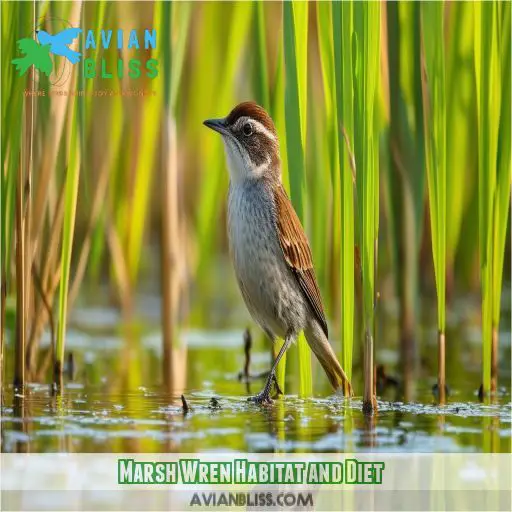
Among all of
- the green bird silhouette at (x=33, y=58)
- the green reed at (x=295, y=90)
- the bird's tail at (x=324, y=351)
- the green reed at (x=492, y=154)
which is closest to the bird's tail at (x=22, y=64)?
the green bird silhouette at (x=33, y=58)

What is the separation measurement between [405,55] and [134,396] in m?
3.16

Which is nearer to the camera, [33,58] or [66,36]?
[33,58]

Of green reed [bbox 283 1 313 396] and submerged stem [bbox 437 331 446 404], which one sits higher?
green reed [bbox 283 1 313 396]

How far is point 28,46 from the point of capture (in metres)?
6.01

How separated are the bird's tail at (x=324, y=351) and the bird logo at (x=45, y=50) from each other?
90.6 inches

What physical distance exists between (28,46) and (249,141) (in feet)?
4.93

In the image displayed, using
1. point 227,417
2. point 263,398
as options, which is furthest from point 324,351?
point 227,417

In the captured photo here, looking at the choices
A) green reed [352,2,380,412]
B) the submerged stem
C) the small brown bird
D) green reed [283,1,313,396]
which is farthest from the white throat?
the submerged stem

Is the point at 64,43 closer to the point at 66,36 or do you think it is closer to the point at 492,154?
the point at 66,36

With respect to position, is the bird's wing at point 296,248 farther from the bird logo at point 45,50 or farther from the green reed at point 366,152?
the bird logo at point 45,50

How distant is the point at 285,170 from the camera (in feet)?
20.1

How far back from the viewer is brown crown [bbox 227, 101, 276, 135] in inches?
244

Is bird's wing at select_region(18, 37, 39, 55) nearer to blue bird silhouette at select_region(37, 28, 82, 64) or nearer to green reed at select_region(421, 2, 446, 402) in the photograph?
blue bird silhouette at select_region(37, 28, 82, 64)

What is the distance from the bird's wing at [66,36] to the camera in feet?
20.2
